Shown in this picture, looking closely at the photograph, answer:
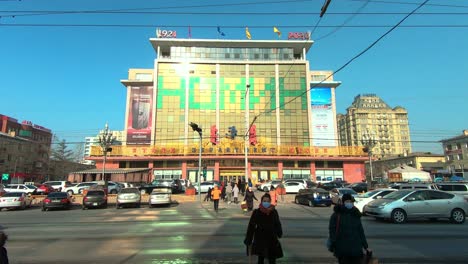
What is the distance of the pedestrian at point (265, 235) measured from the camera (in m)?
5.41

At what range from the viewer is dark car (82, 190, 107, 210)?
2512 cm

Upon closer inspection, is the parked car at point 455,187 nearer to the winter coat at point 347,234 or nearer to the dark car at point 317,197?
the dark car at point 317,197

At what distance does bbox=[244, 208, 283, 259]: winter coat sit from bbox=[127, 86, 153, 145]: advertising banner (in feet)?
201

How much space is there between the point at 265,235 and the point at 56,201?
79.9 feet

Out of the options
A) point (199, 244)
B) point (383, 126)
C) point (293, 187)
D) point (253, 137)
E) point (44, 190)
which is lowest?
point (199, 244)

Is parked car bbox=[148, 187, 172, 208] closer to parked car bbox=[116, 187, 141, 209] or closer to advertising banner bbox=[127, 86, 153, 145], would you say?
parked car bbox=[116, 187, 141, 209]

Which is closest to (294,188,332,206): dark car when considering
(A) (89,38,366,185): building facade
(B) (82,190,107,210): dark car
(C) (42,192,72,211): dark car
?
(B) (82,190,107,210): dark car

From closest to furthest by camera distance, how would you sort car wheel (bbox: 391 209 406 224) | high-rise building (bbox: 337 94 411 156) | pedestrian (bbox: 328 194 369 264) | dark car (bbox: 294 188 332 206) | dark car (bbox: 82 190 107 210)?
1. pedestrian (bbox: 328 194 369 264)
2. car wheel (bbox: 391 209 406 224)
3. dark car (bbox: 294 188 332 206)
4. dark car (bbox: 82 190 107 210)
5. high-rise building (bbox: 337 94 411 156)

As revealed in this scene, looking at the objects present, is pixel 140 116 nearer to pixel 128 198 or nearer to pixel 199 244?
pixel 128 198

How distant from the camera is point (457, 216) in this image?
15.2 meters

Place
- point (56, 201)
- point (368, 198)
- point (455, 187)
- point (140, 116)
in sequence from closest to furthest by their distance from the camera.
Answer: point (368, 198)
point (455, 187)
point (56, 201)
point (140, 116)

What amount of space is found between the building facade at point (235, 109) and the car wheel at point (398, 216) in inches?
1637

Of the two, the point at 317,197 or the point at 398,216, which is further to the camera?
the point at 317,197

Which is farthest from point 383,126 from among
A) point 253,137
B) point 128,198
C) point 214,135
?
point 128,198
